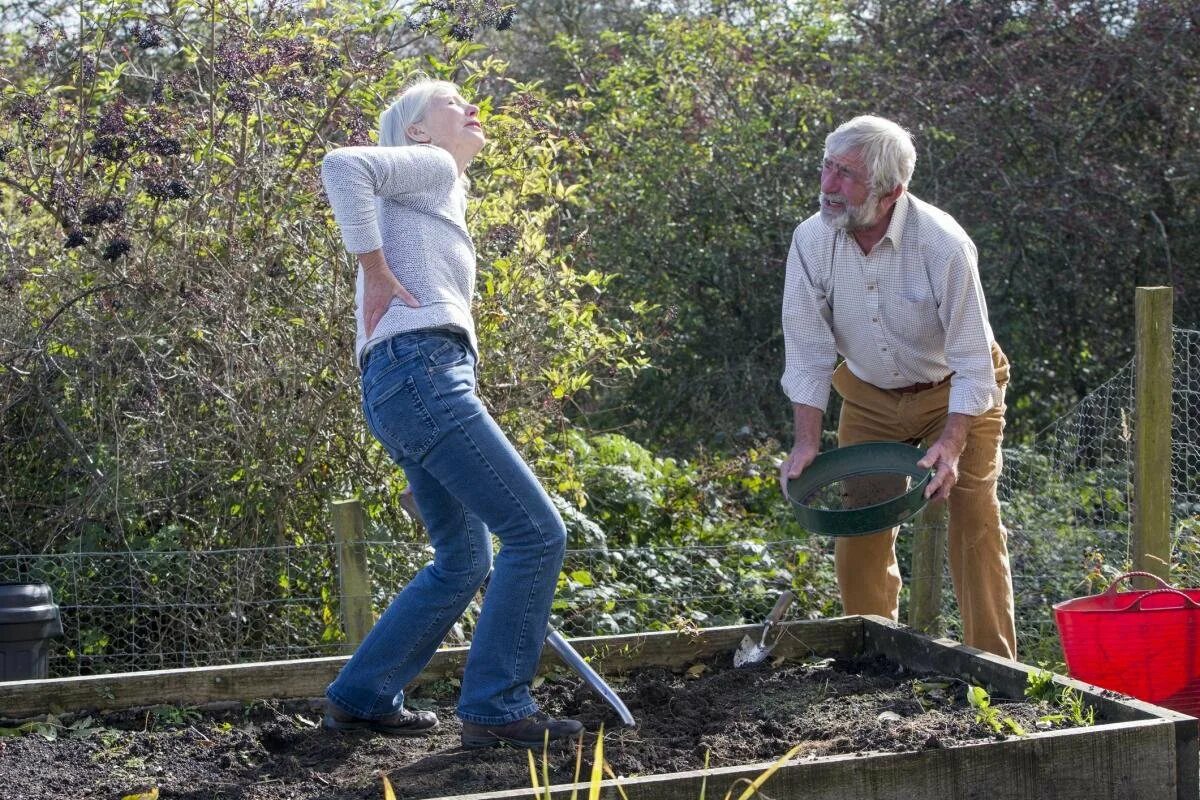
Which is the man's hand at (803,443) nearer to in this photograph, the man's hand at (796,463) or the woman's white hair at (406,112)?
the man's hand at (796,463)

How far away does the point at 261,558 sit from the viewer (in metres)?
5.05

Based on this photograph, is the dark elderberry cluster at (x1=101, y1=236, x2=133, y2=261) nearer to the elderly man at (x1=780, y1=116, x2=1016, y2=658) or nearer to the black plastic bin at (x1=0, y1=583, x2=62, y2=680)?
the black plastic bin at (x1=0, y1=583, x2=62, y2=680)

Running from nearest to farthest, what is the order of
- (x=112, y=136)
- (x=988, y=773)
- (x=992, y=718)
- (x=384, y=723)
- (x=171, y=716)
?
(x=988, y=773) → (x=992, y=718) → (x=384, y=723) → (x=171, y=716) → (x=112, y=136)

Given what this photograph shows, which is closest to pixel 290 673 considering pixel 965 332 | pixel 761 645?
pixel 761 645

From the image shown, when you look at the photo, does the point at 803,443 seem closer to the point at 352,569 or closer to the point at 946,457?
the point at 946,457

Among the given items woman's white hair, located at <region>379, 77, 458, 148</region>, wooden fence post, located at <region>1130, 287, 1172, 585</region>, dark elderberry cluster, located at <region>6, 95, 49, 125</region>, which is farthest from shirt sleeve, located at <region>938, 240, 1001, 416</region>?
dark elderberry cluster, located at <region>6, 95, 49, 125</region>

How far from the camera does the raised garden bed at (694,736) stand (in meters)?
3.12

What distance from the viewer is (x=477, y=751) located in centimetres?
350

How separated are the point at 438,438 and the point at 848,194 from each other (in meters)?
1.56

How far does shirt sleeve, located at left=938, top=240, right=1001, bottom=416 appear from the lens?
4.09 metres

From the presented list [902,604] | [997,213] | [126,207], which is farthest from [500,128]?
[997,213]

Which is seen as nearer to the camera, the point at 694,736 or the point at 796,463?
the point at 694,736

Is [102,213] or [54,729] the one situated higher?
[102,213]

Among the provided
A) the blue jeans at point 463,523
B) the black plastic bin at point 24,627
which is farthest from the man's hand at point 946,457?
the black plastic bin at point 24,627
